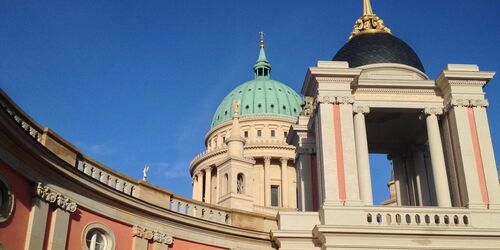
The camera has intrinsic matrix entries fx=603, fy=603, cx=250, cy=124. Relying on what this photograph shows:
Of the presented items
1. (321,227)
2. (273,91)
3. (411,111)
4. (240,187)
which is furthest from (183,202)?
(273,91)

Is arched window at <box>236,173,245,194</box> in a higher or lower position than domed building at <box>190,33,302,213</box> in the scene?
lower

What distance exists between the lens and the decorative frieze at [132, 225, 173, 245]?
894 inches

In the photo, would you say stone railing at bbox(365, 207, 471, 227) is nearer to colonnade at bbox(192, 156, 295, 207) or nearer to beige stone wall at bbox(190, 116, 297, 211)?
beige stone wall at bbox(190, 116, 297, 211)

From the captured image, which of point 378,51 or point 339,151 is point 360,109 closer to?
point 339,151

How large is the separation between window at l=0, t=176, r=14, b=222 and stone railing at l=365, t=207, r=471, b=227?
1333 centimetres

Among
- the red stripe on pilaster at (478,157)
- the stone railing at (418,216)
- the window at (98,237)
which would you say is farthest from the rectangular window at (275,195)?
the window at (98,237)

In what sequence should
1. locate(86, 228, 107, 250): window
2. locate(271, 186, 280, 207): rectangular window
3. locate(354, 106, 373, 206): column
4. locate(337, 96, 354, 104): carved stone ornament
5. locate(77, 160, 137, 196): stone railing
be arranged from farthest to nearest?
locate(271, 186, 280, 207): rectangular window < locate(337, 96, 354, 104): carved stone ornament < locate(354, 106, 373, 206): column < locate(77, 160, 137, 196): stone railing < locate(86, 228, 107, 250): window

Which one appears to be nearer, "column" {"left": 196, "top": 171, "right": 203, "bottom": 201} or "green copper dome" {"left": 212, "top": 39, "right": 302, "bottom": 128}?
"column" {"left": 196, "top": 171, "right": 203, "bottom": 201}

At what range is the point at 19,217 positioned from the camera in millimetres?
18047

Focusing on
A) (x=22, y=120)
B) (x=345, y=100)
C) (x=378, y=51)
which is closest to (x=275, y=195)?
(x=378, y=51)

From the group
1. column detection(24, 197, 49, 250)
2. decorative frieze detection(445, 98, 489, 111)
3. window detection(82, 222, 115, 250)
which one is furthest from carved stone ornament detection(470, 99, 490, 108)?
column detection(24, 197, 49, 250)

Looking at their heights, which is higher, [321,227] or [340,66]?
[340,66]

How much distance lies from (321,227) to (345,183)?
239cm

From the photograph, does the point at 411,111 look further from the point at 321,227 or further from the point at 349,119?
the point at 321,227
